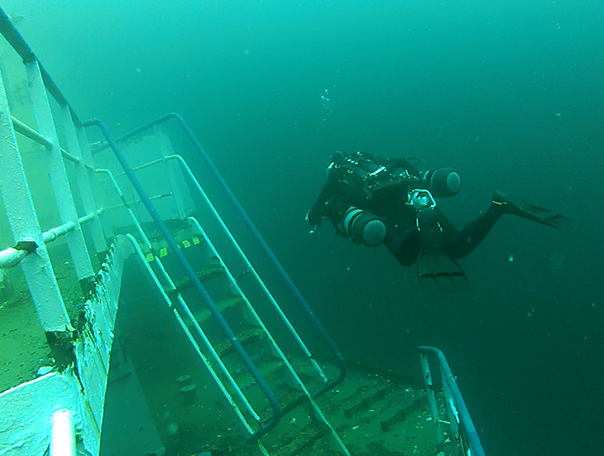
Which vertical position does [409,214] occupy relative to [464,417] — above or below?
above

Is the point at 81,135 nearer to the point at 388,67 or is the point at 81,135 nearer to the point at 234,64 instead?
the point at 234,64

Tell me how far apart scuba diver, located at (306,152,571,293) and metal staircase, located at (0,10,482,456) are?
2.54ft

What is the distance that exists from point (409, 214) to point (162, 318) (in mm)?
4115

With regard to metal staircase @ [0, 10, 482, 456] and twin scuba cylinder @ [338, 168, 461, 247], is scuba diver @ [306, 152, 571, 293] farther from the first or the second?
metal staircase @ [0, 10, 482, 456]

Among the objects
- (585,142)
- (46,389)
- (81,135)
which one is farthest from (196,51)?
(46,389)

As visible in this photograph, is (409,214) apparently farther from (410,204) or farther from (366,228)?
(366,228)

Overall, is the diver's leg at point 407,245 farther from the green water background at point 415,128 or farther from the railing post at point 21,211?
the green water background at point 415,128

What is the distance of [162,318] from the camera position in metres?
6.07

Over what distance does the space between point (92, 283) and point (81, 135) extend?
209 centimetres

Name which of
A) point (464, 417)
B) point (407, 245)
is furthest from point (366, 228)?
point (464, 417)

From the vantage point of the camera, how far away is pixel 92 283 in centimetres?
202

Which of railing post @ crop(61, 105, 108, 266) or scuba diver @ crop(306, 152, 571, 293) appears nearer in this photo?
railing post @ crop(61, 105, 108, 266)

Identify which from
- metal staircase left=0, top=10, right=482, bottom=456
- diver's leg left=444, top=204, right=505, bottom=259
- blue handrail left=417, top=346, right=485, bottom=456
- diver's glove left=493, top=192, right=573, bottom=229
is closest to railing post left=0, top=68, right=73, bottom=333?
metal staircase left=0, top=10, right=482, bottom=456

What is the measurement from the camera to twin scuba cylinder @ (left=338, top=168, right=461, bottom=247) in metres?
3.37
